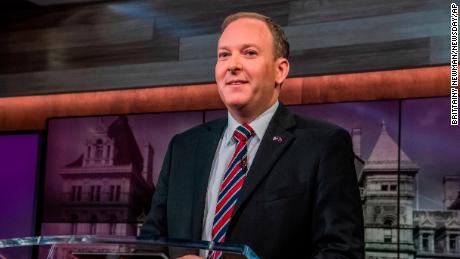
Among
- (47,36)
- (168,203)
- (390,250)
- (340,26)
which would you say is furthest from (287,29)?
(168,203)

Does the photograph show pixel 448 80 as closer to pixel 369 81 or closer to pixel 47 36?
pixel 369 81

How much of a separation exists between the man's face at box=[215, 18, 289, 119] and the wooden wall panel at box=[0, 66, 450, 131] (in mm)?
2440

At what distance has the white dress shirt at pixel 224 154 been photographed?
60.1 inches

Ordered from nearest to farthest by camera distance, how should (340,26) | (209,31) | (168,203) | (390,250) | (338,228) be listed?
(338,228) → (168,203) → (390,250) → (340,26) → (209,31)

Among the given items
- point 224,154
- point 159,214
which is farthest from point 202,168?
point 159,214

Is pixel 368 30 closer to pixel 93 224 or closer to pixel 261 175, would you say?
pixel 93 224

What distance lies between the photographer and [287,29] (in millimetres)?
4078

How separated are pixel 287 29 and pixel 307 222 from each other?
2727 millimetres

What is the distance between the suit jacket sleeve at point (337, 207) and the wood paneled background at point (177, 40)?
7.70 ft

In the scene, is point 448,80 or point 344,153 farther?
point 448,80

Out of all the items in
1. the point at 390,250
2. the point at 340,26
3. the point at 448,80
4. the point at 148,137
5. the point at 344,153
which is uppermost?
the point at 340,26

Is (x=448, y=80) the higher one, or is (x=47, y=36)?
(x=47, y=36)

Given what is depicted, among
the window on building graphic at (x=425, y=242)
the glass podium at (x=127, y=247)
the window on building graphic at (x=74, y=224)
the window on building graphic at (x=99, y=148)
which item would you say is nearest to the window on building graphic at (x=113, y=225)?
the window on building graphic at (x=74, y=224)

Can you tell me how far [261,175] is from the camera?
1481 mm
